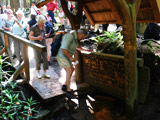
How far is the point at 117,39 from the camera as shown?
226 inches

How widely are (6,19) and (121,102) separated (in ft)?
19.3

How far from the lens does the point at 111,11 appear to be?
564 cm

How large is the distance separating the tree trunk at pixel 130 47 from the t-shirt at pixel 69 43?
1322 mm

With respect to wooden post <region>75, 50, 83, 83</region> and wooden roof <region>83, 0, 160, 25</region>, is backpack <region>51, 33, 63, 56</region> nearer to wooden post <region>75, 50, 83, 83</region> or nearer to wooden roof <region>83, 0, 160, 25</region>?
wooden post <region>75, 50, 83, 83</region>

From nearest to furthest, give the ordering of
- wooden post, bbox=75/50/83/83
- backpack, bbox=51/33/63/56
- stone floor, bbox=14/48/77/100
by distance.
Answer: backpack, bbox=51/33/63/56 < stone floor, bbox=14/48/77/100 < wooden post, bbox=75/50/83/83

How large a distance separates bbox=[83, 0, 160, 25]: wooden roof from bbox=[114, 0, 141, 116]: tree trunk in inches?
36.2

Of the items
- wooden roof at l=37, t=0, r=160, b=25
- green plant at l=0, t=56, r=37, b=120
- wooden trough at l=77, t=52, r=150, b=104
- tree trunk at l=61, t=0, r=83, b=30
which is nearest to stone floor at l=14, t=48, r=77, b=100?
green plant at l=0, t=56, r=37, b=120

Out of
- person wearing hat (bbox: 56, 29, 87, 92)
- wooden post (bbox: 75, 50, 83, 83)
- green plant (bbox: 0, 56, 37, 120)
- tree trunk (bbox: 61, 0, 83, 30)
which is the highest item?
tree trunk (bbox: 61, 0, 83, 30)

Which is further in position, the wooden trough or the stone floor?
the stone floor

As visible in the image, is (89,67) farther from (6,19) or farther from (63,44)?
(6,19)

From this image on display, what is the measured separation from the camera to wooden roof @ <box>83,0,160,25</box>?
482 cm

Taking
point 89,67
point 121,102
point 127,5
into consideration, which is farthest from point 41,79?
point 127,5

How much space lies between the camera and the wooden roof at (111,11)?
4.82 meters

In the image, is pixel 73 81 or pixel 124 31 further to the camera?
pixel 73 81
